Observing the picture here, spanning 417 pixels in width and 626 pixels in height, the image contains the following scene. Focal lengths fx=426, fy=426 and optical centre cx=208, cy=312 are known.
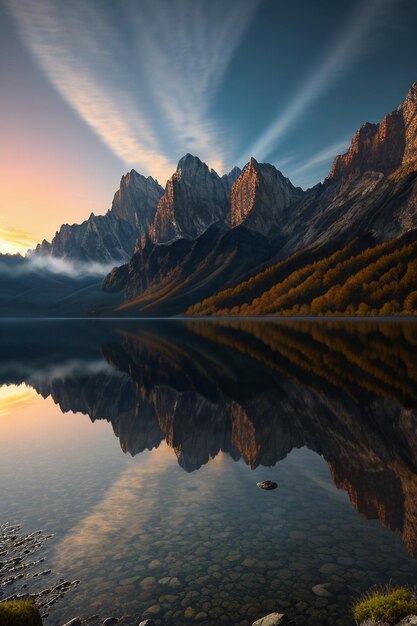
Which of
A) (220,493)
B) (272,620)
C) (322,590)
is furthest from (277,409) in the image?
(272,620)

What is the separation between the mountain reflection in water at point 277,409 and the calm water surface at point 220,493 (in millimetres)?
154

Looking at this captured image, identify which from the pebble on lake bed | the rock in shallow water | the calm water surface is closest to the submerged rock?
the calm water surface

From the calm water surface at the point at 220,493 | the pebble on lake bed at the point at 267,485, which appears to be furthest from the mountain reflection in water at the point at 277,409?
the pebble on lake bed at the point at 267,485

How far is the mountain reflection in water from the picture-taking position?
69.9ft

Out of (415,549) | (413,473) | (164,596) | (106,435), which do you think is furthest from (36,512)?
(413,473)

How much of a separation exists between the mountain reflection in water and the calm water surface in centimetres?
15

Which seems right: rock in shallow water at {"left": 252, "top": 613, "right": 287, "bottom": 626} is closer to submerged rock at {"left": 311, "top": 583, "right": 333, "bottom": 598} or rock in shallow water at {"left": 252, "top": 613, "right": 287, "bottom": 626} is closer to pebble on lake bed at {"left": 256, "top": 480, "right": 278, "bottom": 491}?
submerged rock at {"left": 311, "top": 583, "right": 333, "bottom": 598}

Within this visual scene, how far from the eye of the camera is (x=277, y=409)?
3388 cm

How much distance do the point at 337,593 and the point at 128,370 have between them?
166 feet

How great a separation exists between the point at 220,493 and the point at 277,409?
1457 cm

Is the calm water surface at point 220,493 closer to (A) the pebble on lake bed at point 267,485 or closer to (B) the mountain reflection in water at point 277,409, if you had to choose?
(B) the mountain reflection in water at point 277,409

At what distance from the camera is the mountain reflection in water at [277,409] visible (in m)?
21.3

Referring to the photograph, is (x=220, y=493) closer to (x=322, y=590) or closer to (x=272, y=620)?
(x=322, y=590)

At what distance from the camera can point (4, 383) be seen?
55219 mm
